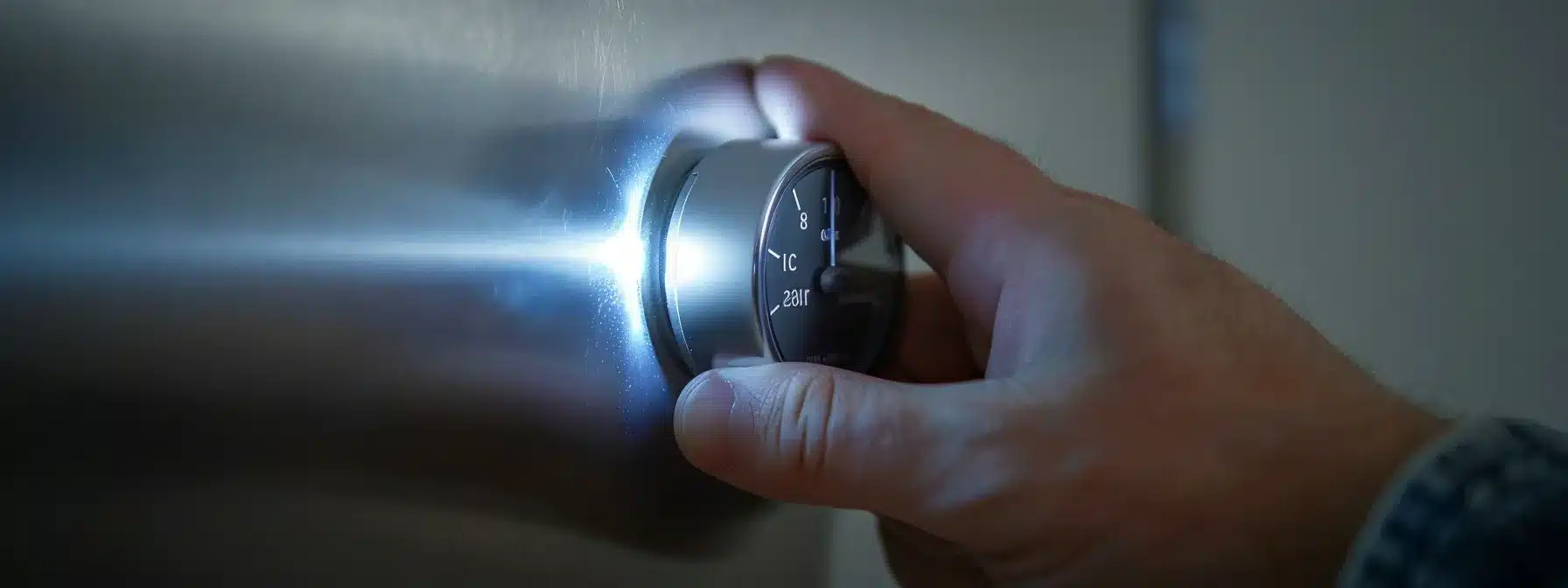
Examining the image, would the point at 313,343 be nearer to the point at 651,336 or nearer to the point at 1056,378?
the point at 651,336

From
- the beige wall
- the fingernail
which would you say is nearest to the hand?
the fingernail

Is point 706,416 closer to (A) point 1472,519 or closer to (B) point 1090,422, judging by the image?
(B) point 1090,422

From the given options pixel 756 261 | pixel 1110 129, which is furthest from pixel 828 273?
pixel 1110 129

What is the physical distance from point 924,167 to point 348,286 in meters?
0.24

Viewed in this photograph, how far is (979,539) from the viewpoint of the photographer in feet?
1.16

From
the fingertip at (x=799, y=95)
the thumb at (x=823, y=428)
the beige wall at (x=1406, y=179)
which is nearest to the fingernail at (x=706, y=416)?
the thumb at (x=823, y=428)

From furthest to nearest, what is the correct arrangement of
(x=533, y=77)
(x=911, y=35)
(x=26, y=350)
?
(x=911, y=35) < (x=533, y=77) < (x=26, y=350)

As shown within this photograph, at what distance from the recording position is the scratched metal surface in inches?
7.5

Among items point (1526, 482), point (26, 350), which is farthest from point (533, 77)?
point (1526, 482)

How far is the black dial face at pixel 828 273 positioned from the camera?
0.32 metres

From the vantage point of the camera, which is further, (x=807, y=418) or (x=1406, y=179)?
(x=1406, y=179)

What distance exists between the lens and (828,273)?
0.35 metres

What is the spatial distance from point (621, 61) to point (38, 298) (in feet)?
0.56

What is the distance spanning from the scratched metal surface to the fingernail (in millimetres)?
16
